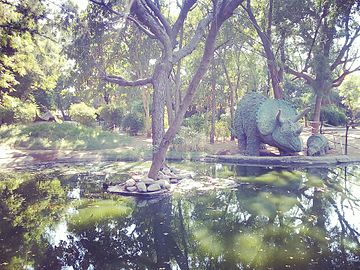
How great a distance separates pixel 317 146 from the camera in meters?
12.8

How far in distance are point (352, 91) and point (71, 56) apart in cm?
2205

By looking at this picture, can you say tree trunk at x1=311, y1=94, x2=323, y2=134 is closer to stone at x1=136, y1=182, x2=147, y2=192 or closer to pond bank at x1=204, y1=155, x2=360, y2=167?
pond bank at x1=204, y1=155, x2=360, y2=167

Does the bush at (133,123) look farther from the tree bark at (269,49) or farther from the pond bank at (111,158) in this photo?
the tree bark at (269,49)

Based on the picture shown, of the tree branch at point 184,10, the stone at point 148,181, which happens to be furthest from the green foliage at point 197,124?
the stone at point 148,181

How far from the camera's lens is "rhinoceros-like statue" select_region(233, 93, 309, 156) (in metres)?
12.1

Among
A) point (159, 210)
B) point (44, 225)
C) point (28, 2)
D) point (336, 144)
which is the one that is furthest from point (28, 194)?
point (336, 144)

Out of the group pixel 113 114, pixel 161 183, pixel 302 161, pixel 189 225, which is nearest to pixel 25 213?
pixel 161 183

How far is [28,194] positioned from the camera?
8617 mm

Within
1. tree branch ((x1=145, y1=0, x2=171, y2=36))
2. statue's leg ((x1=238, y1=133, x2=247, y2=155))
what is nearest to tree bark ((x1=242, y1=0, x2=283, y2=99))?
statue's leg ((x1=238, y1=133, x2=247, y2=155))

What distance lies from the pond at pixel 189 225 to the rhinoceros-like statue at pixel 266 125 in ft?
7.36

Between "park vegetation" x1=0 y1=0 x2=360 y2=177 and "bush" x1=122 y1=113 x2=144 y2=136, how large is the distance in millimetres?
78

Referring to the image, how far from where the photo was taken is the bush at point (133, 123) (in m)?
21.2

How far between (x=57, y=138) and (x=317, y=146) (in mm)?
11907

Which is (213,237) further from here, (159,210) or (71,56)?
(71,56)
